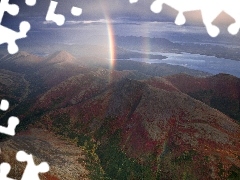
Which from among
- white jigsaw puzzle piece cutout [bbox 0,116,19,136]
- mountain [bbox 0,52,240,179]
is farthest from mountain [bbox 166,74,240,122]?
white jigsaw puzzle piece cutout [bbox 0,116,19,136]

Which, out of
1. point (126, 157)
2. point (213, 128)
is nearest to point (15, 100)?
point (126, 157)

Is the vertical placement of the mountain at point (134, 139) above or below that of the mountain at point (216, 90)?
below

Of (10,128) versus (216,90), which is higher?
(216,90)

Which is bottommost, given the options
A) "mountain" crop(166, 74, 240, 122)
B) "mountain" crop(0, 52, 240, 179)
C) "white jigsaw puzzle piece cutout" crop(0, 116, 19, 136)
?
"white jigsaw puzzle piece cutout" crop(0, 116, 19, 136)

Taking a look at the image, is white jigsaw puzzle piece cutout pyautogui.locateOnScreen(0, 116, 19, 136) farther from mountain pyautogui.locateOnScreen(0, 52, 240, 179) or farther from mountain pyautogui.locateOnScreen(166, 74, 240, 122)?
mountain pyautogui.locateOnScreen(166, 74, 240, 122)

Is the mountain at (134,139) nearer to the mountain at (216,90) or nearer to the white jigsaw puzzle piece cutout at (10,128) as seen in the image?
the mountain at (216,90)

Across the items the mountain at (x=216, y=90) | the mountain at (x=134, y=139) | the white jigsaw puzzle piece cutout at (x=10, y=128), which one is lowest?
the white jigsaw puzzle piece cutout at (x=10, y=128)

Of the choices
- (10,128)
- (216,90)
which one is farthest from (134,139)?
(216,90)

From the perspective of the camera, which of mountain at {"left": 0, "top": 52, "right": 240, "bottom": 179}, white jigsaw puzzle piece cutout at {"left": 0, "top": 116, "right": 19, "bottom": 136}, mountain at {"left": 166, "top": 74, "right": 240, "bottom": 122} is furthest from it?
mountain at {"left": 166, "top": 74, "right": 240, "bottom": 122}

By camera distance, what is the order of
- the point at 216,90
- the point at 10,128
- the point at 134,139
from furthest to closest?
the point at 216,90, the point at 134,139, the point at 10,128

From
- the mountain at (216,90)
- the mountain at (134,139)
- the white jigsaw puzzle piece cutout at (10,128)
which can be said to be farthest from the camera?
the mountain at (216,90)

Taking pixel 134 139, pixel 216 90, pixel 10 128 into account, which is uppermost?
pixel 216 90

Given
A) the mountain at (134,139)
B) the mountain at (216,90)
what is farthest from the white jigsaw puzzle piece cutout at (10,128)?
the mountain at (216,90)

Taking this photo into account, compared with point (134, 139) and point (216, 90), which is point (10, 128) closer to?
point (134, 139)
